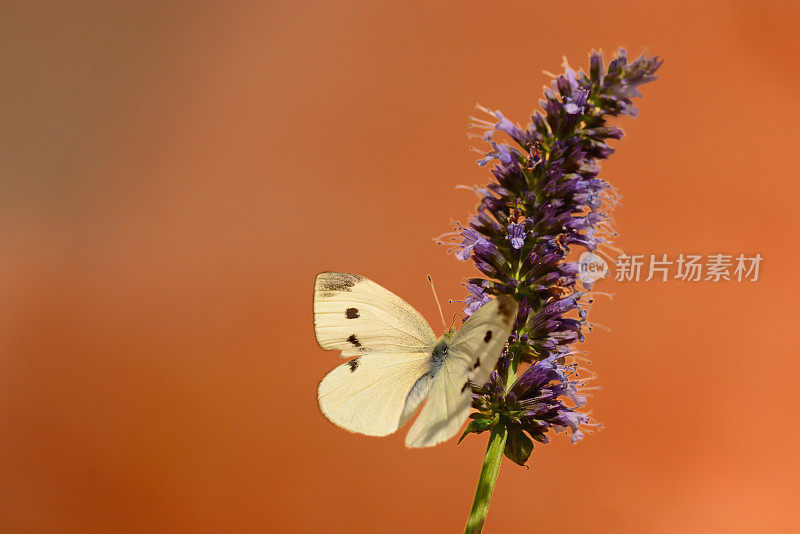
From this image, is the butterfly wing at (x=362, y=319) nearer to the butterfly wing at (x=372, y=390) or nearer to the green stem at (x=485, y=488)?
the butterfly wing at (x=372, y=390)

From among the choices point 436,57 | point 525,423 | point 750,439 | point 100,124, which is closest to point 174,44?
point 100,124

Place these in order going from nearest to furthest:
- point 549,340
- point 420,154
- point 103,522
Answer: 1. point 549,340
2. point 103,522
3. point 420,154

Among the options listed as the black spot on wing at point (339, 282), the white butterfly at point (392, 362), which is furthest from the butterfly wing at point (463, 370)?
the black spot on wing at point (339, 282)

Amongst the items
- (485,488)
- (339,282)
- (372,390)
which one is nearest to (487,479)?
(485,488)

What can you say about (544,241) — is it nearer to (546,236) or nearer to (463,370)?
(546,236)

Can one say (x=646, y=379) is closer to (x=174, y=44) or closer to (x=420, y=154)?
(x=420, y=154)

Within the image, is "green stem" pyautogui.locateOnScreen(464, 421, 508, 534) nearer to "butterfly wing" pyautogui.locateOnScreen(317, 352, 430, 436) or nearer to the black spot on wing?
"butterfly wing" pyautogui.locateOnScreen(317, 352, 430, 436)
